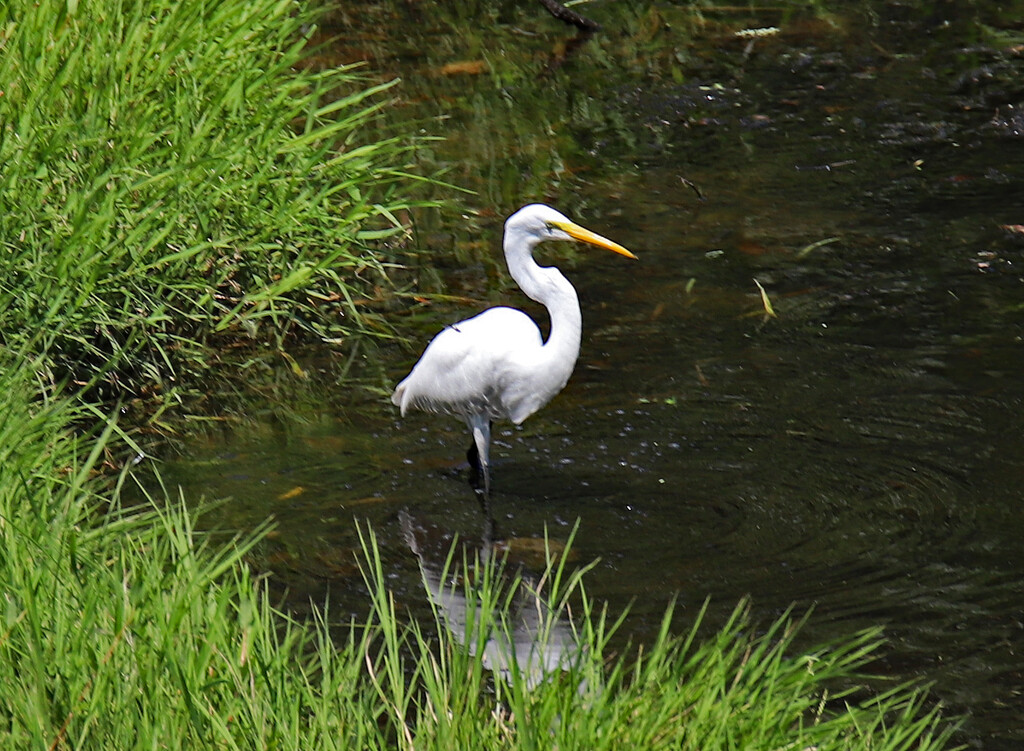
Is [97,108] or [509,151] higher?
[97,108]

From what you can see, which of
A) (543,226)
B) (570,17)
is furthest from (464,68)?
(543,226)

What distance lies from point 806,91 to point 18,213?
15.8ft

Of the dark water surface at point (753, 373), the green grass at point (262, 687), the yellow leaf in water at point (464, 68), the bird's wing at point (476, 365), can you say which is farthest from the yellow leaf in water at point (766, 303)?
the yellow leaf in water at point (464, 68)

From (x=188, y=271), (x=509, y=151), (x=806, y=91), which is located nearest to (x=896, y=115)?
(x=806, y=91)

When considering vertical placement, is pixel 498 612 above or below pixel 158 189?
below

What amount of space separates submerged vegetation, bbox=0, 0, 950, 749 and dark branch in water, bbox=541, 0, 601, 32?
99.0 inches

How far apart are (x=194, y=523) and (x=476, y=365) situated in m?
1.49

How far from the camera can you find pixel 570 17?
9234mm

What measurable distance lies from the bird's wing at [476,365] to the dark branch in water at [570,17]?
491 centimetres

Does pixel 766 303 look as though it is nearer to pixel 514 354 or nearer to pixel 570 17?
pixel 514 354

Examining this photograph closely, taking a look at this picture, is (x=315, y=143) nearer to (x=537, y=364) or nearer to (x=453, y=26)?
(x=537, y=364)

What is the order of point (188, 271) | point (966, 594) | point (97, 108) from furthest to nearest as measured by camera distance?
point (188, 271)
point (97, 108)
point (966, 594)

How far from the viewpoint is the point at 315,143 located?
19.4 ft

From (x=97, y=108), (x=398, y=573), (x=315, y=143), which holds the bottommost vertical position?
(x=398, y=573)
